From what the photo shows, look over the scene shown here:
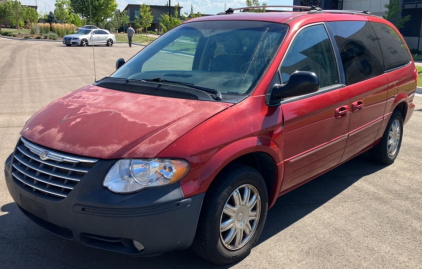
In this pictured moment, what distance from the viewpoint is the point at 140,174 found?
2854 millimetres

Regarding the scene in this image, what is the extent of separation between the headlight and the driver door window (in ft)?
4.75

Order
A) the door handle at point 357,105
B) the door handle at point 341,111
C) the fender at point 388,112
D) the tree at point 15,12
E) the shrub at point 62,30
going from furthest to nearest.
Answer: the tree at point 15,12 → the shrub at point 62,30 → the fender at point 388,112 → the door handle at point 357,105 → the door handle at point 341,111

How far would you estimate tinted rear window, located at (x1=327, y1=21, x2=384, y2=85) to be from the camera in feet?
14.9

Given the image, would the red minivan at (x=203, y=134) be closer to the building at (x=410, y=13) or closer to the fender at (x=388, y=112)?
the fender at (x=388, y=112)

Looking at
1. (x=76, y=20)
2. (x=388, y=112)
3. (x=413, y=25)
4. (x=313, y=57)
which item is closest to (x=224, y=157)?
(x=313, y=57)

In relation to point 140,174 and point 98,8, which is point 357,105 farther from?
point 98,8

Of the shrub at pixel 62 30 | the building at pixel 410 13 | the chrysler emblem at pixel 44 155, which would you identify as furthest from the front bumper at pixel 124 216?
the shrub at pixel 62 30

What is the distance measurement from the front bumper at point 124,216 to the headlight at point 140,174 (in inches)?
1.5

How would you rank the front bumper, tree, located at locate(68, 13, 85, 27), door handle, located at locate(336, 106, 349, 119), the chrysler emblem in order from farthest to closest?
1. tree, located at locate(68, 13, 85, 27)
2. door handle, located at locate(336, 106, 349, 119)
3. the chrysler emblem
4. the front bumper

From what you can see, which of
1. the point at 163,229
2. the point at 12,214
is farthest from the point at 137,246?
the point at 12,214

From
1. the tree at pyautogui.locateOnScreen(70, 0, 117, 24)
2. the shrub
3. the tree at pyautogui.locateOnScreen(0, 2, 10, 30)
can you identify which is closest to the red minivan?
the shrub

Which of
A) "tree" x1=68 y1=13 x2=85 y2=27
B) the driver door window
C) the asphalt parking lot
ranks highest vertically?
"tree" x1=68 y1=13 x2=85 y2=27

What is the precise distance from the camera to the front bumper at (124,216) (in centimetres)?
279

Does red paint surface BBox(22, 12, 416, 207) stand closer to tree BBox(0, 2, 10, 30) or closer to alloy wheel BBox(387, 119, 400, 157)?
alloy wheel BBox(387, 119, 400, 157)
